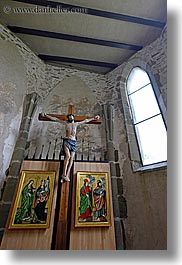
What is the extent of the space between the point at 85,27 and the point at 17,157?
2416mm

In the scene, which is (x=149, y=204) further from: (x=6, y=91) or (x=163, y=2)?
(x=163, y=2)

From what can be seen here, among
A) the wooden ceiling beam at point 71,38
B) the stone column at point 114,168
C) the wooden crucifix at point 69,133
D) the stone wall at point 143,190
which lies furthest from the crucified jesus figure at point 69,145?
the wooden ceiling beam at point 71,38

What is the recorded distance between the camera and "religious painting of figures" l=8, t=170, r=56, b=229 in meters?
1.88

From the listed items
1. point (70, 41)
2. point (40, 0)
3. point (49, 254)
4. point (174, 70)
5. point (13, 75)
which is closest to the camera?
point (49, 254)

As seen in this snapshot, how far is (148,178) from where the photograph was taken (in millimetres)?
2281

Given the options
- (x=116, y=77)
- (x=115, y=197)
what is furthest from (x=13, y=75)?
(x=115, y=197)

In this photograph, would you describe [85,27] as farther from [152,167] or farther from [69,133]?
[152,167]

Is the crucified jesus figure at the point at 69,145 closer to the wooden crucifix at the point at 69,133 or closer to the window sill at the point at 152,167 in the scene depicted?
the wooden crucifix at the point at 69,133

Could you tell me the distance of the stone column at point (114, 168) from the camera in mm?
2281

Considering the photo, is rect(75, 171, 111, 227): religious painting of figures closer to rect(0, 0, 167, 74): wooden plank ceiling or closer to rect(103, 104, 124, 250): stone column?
rect(103, 104, 124, 250): stone column

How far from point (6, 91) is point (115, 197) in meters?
2.24

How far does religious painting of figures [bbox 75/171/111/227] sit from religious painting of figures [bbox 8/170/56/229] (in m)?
0.33

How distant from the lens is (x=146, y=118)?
2830 millimetres

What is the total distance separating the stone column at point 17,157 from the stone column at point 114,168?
1273 millimetres
